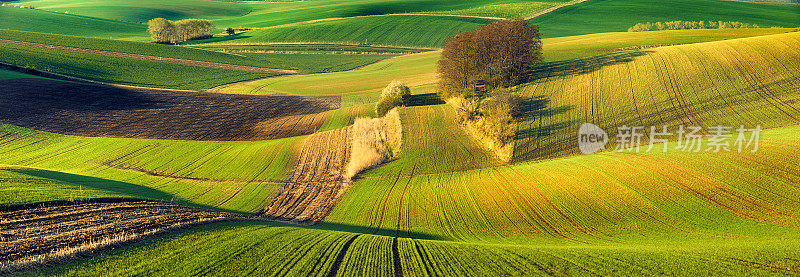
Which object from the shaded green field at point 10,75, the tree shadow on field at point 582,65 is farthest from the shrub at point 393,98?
the shaded green field at point 10,75

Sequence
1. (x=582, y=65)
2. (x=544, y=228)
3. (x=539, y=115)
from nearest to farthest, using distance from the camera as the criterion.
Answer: (x=544, y=228) → (x=539, y=115) → (x=582, y=65)

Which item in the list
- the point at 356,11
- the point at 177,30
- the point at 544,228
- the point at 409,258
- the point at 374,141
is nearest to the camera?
the point at 409,258

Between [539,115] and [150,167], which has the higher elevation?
[539,115]

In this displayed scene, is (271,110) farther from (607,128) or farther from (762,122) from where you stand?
(762,122)

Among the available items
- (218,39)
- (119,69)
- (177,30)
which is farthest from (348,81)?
(177,30)

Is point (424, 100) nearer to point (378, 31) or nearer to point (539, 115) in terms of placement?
point (539, 115)

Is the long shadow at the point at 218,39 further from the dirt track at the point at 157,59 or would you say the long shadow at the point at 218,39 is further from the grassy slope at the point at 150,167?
the grassy slope at the point at 150,167
